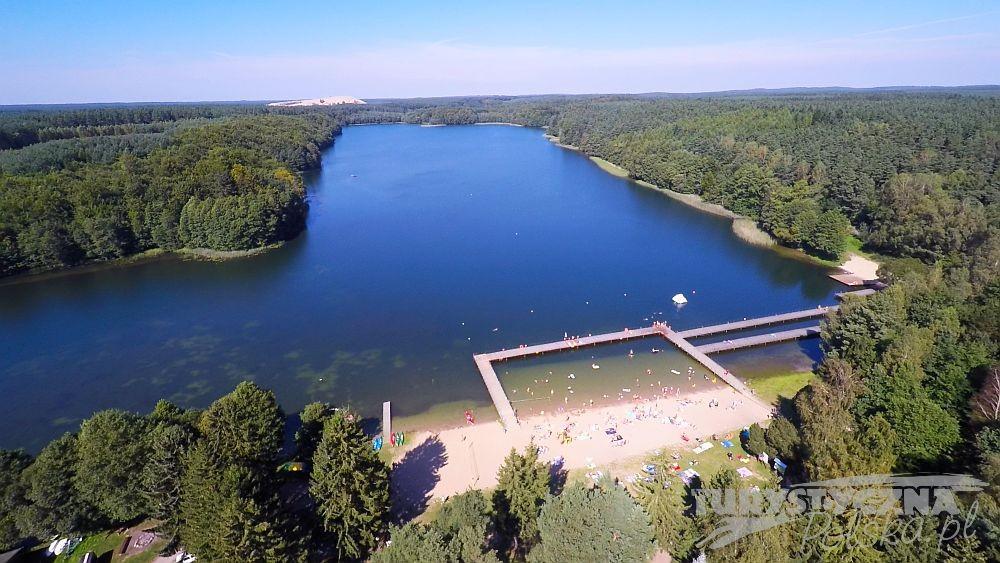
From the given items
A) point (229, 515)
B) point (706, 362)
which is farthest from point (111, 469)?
point (706, 362)

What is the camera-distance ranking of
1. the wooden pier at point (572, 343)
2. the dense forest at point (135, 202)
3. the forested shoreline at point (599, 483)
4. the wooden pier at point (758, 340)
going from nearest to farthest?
1. the forested shoreline at point (599, 483)
2. the wooden pier at point (572, 343)
3. the wooden pier at point (758, 340)
4. the dense forest at point (135, 202)

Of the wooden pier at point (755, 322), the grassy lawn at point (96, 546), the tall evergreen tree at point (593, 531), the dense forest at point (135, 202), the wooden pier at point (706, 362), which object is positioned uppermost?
the dense forest at point (135, 202)

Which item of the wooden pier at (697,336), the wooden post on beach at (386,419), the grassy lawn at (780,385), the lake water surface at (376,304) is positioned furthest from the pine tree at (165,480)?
the grassy lawn at (780,385)

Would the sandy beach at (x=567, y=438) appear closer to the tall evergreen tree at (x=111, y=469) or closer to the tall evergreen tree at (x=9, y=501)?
the tall evergreen tree at (x=111, y=469)

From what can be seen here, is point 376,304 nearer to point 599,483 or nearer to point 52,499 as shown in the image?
point 52,499

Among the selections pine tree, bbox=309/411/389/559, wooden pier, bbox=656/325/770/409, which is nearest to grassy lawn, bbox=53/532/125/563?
pine tree, bbox=309/411/389/559

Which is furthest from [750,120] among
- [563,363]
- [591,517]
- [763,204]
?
[591,517]

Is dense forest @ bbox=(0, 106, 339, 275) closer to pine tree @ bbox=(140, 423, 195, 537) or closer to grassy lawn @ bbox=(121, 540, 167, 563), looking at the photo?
pine tree @ bbox=(140, 423, 195, 537)
